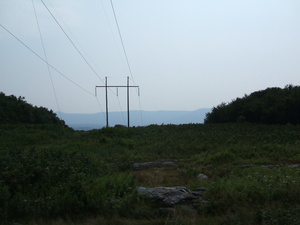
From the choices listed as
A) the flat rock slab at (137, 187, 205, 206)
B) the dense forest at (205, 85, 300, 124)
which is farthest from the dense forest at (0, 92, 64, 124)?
the flat rock slab at (137, 187, 205, 206)

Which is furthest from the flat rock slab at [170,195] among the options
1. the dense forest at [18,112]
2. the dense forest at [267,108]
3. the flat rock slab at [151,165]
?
the dense forest at [18,112]

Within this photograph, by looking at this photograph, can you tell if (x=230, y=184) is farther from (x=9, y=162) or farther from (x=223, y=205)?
(x=9, y=162)

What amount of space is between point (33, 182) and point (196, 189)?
3.32 metres

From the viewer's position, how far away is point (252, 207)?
5695 millimetres

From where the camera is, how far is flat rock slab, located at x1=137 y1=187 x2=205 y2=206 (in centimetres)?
610

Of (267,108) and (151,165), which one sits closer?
(151,165)

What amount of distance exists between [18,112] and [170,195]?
50738mm

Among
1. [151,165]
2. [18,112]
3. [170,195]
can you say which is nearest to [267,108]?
[151,165]

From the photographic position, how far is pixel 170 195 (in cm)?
629

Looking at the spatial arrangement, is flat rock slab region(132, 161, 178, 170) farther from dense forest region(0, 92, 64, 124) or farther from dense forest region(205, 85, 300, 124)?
dense forest region(0, 92, 64, 124)

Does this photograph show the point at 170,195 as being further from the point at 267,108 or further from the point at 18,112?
the point at 18,112

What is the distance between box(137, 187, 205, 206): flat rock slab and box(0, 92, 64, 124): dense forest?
148 ft

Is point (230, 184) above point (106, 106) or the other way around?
the other way around

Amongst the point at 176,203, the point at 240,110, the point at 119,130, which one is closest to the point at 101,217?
the point at 176,203
